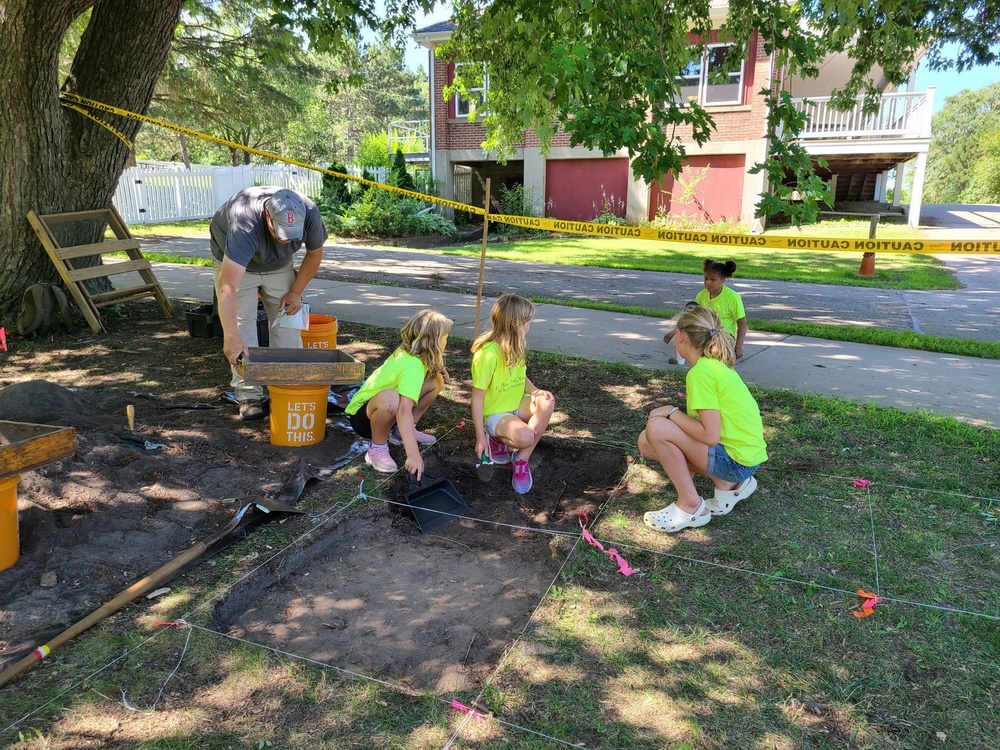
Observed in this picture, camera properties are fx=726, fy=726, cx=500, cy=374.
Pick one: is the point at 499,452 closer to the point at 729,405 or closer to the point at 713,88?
the point at 729,405

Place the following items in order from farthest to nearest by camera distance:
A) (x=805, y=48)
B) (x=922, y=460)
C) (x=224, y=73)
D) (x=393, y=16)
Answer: (x=224, y=73)
(x=393, y=16)
(x=805, y=48)
(x=922, y=460)

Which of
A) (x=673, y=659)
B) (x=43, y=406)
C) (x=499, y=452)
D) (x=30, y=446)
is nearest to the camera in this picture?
(x=673, y=659)

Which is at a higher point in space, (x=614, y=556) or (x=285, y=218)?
(x=285, y=218)

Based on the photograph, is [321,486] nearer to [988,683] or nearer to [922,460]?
[988,683]

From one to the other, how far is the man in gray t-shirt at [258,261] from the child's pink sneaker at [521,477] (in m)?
1.93

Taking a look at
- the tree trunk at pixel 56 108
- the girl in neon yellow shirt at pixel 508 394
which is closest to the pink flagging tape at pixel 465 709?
the girl in neon yellow shirt at pixel 508 394

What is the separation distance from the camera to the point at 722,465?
12.6ft

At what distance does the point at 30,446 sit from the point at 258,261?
2.33m

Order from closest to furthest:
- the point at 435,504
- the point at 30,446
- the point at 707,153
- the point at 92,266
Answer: the point at 30,446 < the point at 435,504 < the point at 92,266 < the point at 707,153

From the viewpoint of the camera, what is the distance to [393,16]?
918 centimetres

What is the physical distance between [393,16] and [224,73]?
7.81 meters

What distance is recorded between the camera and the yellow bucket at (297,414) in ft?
15.6

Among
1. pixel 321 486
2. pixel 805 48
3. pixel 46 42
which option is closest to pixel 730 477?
pixel 321 486

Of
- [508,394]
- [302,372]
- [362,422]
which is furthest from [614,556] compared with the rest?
[302,372]
